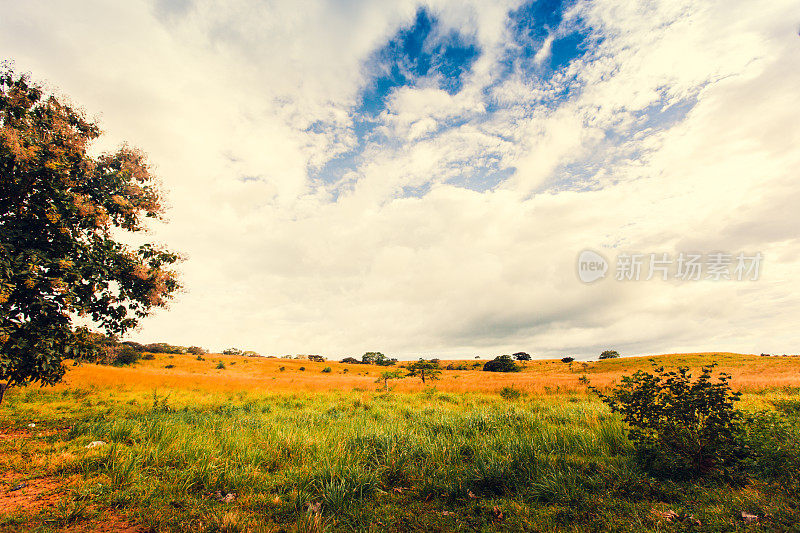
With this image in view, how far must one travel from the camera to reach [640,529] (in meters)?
3.97

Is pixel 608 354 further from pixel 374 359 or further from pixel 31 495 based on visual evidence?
pixel 31 495

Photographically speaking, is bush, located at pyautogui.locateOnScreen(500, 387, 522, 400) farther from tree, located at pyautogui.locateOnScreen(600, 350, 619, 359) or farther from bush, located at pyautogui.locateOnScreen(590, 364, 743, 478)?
tree, located at pyautogui.locateOnScreen(600, 350, 619, 359)

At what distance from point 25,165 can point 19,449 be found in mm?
7523

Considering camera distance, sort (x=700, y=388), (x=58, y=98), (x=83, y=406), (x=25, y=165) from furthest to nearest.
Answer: (x=83, y=406) → (x=58, y=98) → (x=25, y=165) → (x=700, y=388)

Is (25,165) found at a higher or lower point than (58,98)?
lower

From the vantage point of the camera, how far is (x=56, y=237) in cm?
991

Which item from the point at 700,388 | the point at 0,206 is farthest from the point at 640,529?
the point at 0,206

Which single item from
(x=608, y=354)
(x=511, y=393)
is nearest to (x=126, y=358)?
(x=511, y=393)

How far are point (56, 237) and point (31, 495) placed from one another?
7.87m

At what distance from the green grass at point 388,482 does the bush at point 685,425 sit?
0.40 metres

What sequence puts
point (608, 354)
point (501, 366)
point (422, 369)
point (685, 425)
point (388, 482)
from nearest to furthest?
point (685, 425), point (388, 482), point (422, 369), point (501, 366), point (608, 354)

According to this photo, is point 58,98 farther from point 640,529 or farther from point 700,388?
point 700,388

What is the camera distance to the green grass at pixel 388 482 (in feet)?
14.8

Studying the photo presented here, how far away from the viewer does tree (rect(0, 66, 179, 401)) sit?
8883 millimetres
